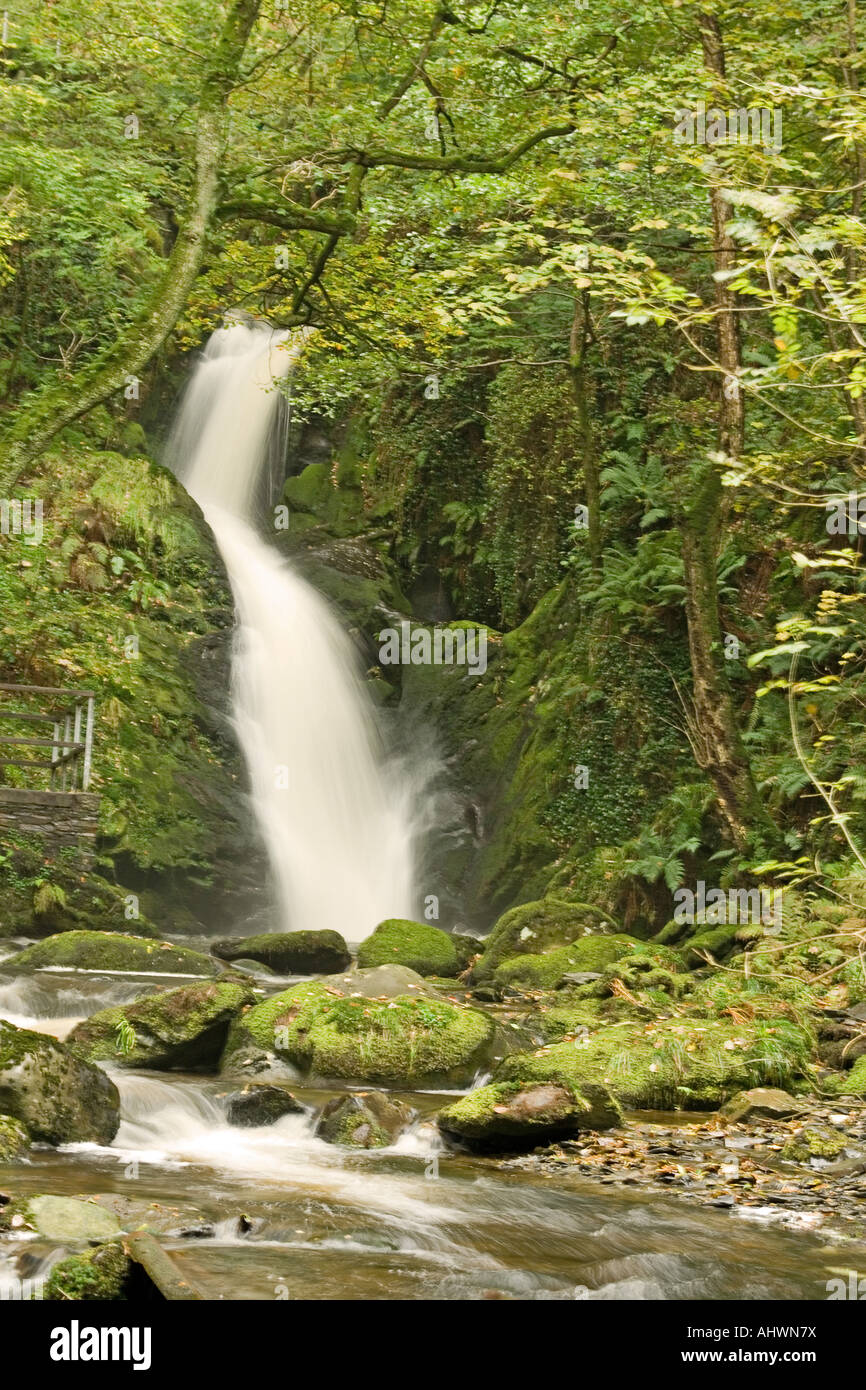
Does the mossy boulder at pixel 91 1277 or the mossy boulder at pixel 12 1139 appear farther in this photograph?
the mossy boulder at pixel 12 1139

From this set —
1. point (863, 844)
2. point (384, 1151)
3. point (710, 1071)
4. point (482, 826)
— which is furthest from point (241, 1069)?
point (482, 826)

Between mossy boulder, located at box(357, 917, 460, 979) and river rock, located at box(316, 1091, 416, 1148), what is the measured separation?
5.74 meters

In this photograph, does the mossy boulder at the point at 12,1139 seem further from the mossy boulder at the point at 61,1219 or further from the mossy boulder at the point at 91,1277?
the mossy boulder at the point at 91,1277

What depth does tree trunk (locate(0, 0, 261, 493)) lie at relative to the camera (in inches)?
365

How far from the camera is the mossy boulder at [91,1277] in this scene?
4.58 meters

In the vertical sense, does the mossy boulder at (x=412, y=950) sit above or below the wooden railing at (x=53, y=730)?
below

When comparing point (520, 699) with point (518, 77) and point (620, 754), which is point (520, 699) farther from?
point (518, 77)

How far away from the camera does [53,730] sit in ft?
58.7

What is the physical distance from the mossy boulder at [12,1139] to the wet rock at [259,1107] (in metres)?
1.68

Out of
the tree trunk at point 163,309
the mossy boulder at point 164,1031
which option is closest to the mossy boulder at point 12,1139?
the mossy boulder at point 164,1031

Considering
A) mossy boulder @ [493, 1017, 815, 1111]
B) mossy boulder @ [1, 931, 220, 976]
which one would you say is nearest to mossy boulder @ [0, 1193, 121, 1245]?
mossy boulder @ [493, 1017, 815, 1111]

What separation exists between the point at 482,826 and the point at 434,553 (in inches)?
264

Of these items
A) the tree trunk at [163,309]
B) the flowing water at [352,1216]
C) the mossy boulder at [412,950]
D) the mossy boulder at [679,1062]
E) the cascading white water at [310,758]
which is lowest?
the flowing water at [352,1216]

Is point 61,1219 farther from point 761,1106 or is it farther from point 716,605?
point 716,605
